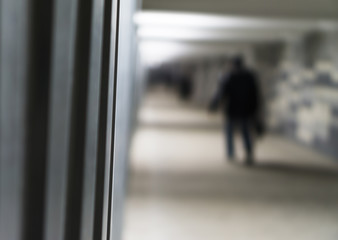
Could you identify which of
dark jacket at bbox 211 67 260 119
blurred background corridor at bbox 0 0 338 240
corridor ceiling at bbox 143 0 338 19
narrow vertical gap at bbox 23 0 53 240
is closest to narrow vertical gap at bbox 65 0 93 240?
blurred background corridor at bbox 0 0 338 240

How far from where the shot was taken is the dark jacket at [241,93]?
24.1ft

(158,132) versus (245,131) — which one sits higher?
(245,131)

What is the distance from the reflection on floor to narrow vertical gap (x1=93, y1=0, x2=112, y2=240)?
2.69 metres

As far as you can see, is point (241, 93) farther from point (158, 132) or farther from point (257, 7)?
point (158, 132)

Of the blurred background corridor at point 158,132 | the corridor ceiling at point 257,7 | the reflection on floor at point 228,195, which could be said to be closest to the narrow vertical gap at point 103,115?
the blurred background corridor at point 158,132

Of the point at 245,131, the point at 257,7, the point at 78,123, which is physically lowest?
the point at 245,131

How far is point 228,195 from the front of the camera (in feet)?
18.0

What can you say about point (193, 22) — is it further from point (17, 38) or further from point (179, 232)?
point (17, 38)

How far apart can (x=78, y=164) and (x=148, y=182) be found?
16.2 ft

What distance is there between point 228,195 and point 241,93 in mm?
2344

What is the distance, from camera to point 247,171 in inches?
273

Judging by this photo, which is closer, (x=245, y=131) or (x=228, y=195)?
(x=228, y=195)

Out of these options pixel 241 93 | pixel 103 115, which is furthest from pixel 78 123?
pixel 241 93

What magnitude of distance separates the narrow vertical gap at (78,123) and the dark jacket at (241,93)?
6.24 m
